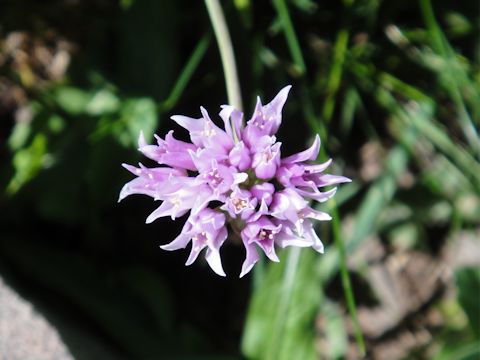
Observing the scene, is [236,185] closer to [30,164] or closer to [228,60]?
[228,60]

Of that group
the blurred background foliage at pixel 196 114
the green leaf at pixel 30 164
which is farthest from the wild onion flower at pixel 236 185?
the green leaf at pixel 30 164

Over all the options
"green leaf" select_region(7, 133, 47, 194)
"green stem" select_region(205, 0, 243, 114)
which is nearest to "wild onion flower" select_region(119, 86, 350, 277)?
"green stem" select_region(205, 0, 243, 114)

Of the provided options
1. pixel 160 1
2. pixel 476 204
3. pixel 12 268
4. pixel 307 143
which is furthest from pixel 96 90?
pixel 476 204

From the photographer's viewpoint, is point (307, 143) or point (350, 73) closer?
point (350, 73)

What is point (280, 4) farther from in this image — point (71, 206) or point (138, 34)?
point (71, 206)

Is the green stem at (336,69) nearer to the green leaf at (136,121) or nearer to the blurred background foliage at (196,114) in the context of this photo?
the blurred background foliage at (196,114)
